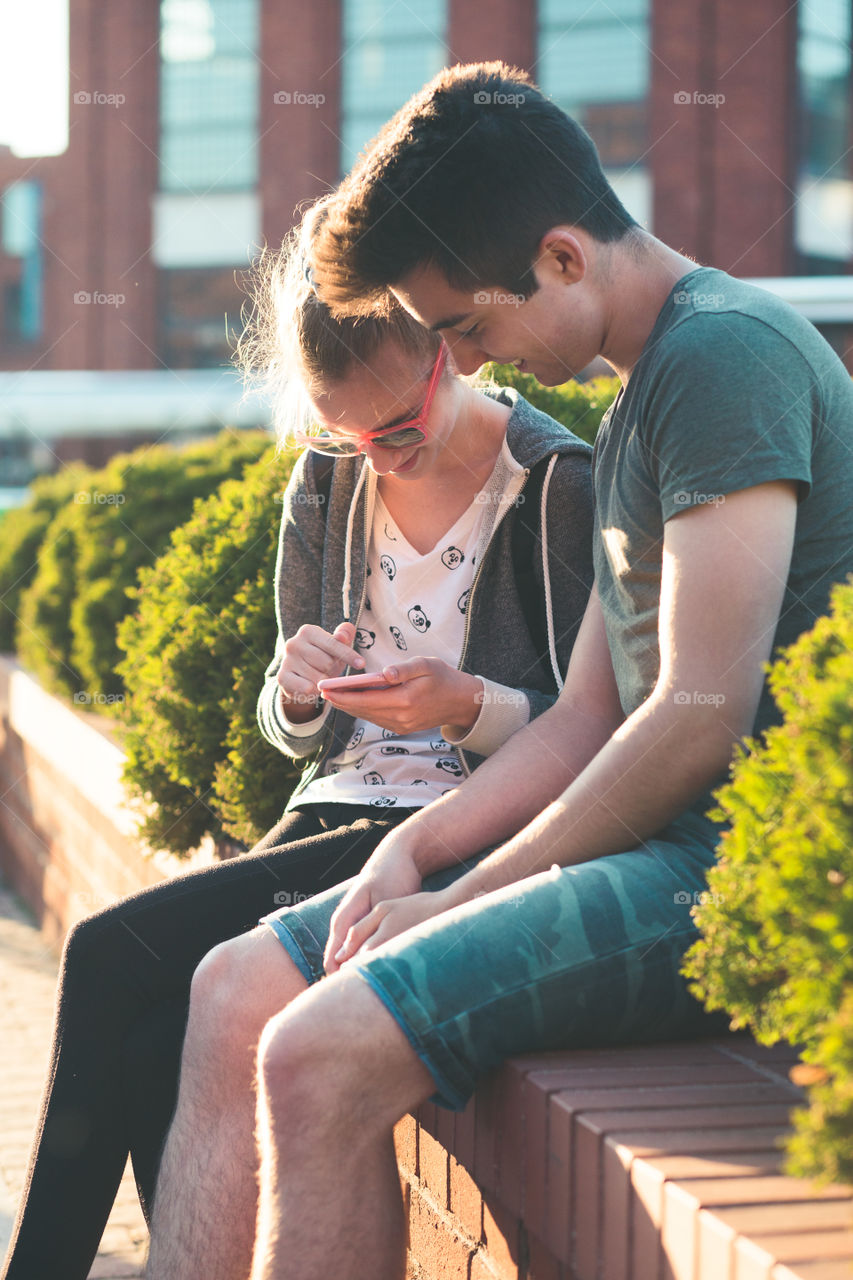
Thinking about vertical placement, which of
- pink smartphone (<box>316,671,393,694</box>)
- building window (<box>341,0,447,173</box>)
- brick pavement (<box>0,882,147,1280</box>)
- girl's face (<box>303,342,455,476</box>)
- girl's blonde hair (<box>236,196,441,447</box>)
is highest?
building window (<box>341,0,447,173</box>)

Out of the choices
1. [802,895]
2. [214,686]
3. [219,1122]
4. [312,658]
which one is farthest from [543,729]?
[214,686]

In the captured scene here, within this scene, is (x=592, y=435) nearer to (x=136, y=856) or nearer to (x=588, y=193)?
(x=588, y=193)

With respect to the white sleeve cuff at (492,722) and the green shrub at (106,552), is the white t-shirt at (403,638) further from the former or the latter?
the green shrub at (106,552)

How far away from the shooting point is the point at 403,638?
293 cm

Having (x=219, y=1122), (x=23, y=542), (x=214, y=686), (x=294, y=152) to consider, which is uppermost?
(x=294, y=152)

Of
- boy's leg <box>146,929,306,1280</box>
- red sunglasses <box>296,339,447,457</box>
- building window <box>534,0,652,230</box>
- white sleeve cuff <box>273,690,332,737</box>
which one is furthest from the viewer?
building window <box>534,0,652,230</box>

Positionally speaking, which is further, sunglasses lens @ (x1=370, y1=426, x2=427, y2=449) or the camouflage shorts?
sunglasses lens @ (x1=370, y1=426, x2=427, y2=449)

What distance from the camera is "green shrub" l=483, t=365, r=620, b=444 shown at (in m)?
3.91

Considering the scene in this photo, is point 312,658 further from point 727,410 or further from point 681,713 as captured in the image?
point 727,410

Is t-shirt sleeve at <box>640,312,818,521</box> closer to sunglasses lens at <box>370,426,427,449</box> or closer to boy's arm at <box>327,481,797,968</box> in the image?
boy's arm at <box>327,481,797,968</box>

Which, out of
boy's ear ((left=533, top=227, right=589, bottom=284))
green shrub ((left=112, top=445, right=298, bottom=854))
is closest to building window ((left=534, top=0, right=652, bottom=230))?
green shrub ((left=112, top=445, right=298, bottom=854))

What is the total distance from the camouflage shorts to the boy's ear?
916mm

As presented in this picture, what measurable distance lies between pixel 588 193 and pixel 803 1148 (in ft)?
5.02

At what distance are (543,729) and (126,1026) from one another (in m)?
0.94
